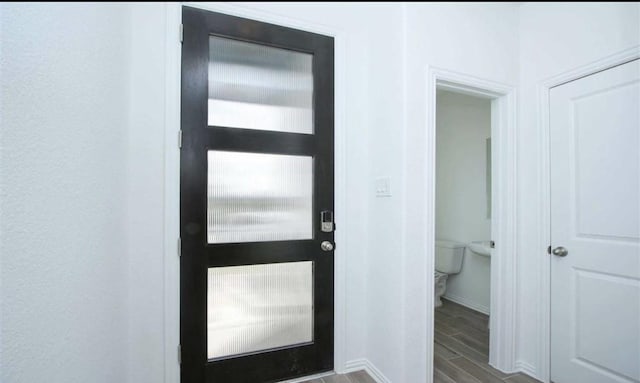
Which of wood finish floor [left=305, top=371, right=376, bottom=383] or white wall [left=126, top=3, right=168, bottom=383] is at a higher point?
white wall [left=126, top=3, right=168, bottom=383]

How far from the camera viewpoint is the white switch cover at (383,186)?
1678 millimetres

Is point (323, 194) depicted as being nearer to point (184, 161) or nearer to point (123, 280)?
point (184, 161)

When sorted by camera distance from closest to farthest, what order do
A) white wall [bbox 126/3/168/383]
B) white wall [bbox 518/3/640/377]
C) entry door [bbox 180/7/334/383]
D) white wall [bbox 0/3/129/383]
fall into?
white wall [bbox 0/3/129/383], white wall [bbox 126/3/168/383], entry door [bbox 180/7/334/383], white wall [bbox 518/3/640/377]

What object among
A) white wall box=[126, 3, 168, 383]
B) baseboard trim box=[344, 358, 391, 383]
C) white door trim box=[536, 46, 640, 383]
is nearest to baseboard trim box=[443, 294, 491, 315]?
white door trim box=[536, 46, 640, 383]

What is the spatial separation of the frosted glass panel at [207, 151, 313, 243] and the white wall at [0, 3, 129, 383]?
452 mm

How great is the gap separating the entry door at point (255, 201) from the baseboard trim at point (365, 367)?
0.13 m

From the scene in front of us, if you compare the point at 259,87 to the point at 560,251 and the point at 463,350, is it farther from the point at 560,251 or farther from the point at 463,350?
the point at 463,350

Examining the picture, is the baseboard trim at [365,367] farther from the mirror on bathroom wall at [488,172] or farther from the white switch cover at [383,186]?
the mirror on bathroom wall at [488,172]

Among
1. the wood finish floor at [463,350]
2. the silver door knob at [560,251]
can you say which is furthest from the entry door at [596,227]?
the wood finish floor at [463,350]

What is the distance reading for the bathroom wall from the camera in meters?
3.00

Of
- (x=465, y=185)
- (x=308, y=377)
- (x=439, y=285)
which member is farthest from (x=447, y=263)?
(x=308, y=377)

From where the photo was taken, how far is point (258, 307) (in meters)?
1.65

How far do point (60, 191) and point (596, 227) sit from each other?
2391mm

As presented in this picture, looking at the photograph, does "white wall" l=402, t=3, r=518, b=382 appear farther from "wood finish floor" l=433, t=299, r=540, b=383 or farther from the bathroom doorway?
the bathroom doorway
